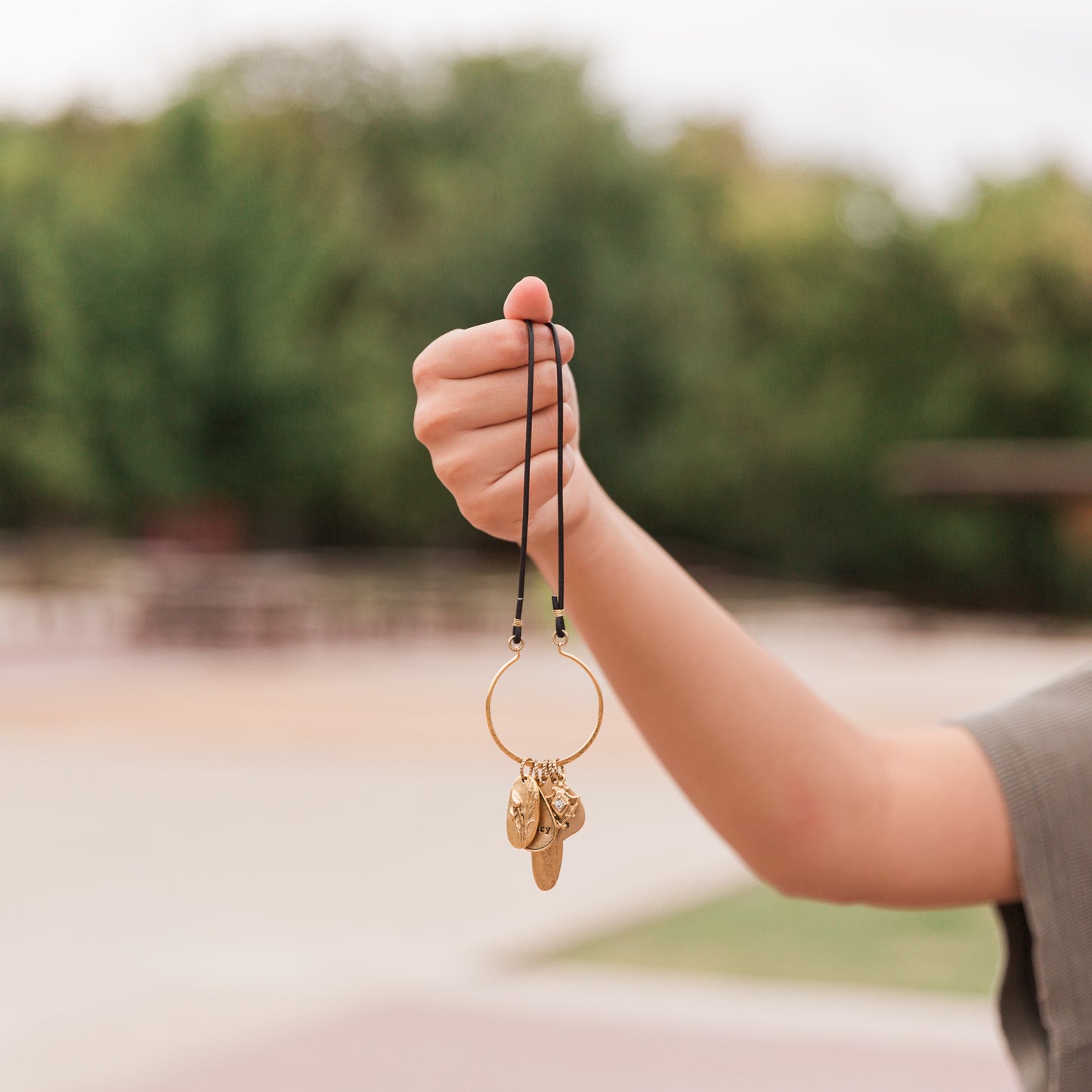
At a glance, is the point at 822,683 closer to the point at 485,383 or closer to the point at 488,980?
the point at 488,980

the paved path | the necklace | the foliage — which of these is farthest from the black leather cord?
the foliage

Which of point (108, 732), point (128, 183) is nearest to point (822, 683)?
point (108, 732)

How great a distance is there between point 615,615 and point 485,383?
32 centimetres

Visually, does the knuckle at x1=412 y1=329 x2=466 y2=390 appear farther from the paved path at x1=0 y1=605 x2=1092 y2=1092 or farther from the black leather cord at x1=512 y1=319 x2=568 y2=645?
the paved path at x1=0 y1=605 x2=1092 y2=1092

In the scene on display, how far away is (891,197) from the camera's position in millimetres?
34969

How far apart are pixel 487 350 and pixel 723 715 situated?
0.49m

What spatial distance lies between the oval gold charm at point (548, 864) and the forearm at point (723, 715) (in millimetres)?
202

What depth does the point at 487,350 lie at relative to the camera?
1366 millimetres

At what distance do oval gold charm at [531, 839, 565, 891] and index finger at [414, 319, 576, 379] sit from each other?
45 centimetres

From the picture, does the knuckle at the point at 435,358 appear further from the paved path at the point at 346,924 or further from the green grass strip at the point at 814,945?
the green grass strip at the point at 814,945

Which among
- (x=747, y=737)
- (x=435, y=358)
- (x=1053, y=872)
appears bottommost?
(x=1053, y=872)

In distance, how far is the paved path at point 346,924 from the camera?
507 cm

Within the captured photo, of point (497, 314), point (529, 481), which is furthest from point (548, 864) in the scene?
point (497, 314)

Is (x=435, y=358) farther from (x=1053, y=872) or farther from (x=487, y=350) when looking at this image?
(x=1053, y=872)
